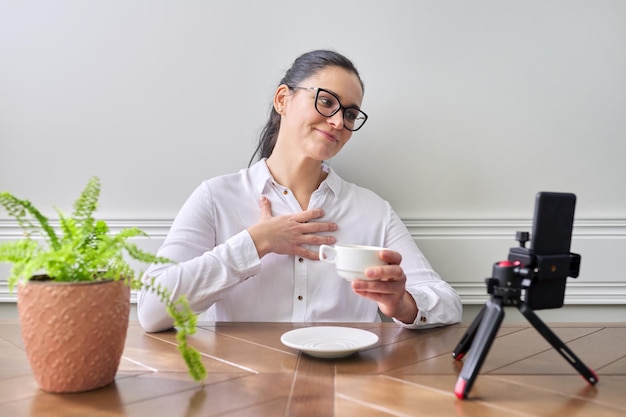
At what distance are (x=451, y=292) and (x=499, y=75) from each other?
0.82 meters

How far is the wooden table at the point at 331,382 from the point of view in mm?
822

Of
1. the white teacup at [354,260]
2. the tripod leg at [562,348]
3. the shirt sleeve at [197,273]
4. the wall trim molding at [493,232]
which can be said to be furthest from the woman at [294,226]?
the tripod leg at [562,348]

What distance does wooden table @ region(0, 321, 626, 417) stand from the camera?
0.82 m

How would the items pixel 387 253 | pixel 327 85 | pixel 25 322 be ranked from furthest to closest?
pixel 327 85
pixel 387 253
pixel 25 322

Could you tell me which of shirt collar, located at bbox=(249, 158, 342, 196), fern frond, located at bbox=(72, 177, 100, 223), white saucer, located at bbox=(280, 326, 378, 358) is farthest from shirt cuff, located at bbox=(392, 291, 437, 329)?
fern frond, located at bbox=(72, 177, 100, 223)

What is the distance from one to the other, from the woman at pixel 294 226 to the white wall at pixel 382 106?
0.22m

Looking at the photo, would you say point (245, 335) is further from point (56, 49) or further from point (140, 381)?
point (56, 49)

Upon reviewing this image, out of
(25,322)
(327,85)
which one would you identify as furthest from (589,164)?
(25,322)

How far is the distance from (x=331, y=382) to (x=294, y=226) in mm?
680

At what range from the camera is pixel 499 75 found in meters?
1.91

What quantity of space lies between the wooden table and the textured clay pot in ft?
0.10

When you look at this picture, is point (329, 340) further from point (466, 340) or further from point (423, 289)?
point (423, 289)

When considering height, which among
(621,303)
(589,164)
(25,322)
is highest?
(589,164)

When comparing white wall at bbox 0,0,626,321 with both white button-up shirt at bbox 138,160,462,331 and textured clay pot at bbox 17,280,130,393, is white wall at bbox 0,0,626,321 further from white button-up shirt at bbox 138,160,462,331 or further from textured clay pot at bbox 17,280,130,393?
textured clay pot at bbox 17,280,130,393
